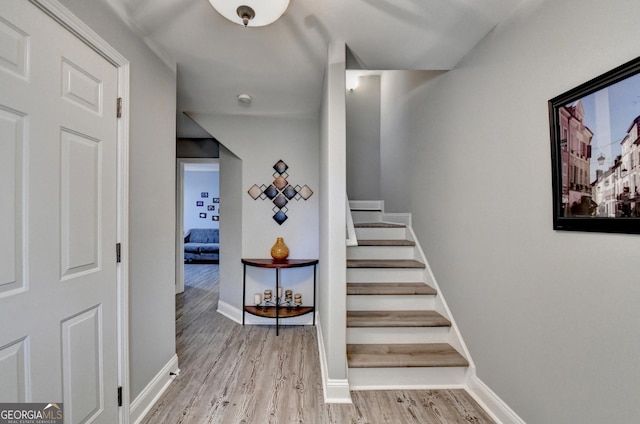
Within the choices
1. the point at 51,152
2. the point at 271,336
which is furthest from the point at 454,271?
the point at 51,152

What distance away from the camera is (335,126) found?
6.27 feet

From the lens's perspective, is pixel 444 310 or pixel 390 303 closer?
pixel 444 310

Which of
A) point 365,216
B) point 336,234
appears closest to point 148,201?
point 336,234

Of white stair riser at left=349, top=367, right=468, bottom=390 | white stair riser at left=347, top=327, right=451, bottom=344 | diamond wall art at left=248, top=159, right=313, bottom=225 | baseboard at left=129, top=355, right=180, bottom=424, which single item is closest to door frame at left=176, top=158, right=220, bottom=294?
diamond wall art at left=248, top=159, right=313, bottom=225

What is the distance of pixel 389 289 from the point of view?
8.05ft

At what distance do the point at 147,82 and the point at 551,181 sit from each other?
239cm

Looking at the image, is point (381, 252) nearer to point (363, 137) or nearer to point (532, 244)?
point (532, 244)

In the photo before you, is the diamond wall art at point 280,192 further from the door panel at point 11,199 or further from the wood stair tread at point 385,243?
the door panel at point 11,199

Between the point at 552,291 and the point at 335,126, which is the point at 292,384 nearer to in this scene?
the point at 552,291

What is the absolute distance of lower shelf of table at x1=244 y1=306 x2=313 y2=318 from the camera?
3.06 m

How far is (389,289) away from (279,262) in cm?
126

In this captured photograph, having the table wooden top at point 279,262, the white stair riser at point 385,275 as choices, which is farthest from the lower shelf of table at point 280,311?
the white stair riser at point 385,275

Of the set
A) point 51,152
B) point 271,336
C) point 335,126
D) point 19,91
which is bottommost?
point 271,336

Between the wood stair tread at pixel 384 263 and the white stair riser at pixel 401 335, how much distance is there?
1.86 ft
